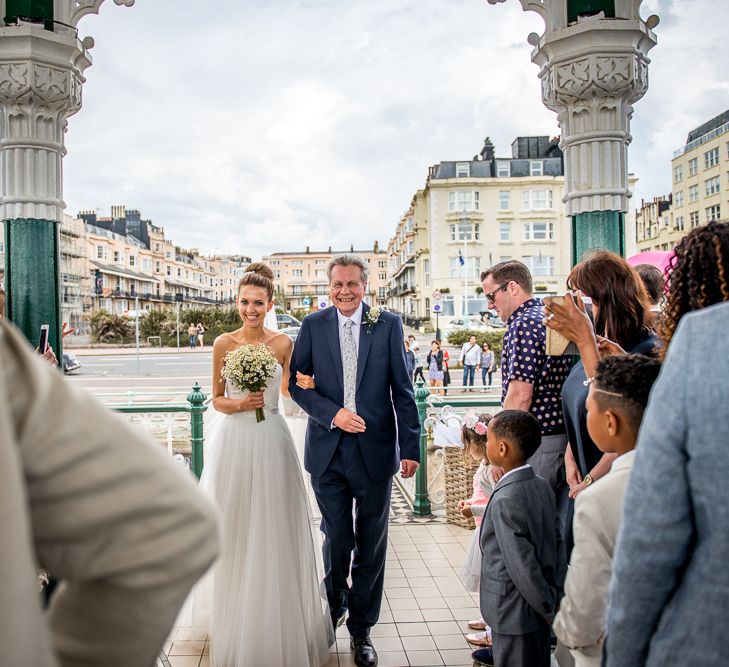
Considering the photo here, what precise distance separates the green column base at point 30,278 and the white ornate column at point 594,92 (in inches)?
119

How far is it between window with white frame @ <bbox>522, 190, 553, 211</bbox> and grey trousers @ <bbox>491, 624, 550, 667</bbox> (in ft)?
115

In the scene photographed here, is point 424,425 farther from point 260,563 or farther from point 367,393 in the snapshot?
point 260,563

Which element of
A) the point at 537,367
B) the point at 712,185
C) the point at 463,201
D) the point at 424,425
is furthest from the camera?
the point at 712,185

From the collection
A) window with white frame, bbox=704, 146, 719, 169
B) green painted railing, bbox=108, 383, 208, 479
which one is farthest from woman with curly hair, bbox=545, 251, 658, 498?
window with white frame, bbox=704, 146, 719, 169

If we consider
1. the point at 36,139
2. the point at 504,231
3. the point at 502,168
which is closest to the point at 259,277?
the point at 36,139

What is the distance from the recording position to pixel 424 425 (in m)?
5.47

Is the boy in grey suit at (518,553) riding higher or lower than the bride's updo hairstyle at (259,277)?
lower

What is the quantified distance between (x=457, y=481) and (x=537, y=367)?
7.69 ft

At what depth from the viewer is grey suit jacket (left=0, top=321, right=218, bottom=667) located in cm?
64

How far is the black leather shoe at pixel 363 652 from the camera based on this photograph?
120 inches

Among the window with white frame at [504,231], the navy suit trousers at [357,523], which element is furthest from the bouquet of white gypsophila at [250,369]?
the window with white frame at [504,231]

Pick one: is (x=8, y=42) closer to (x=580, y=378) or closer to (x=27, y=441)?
(x=580, y=378)

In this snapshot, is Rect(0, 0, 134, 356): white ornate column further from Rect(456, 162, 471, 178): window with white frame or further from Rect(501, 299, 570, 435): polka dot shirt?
Rect(456, 162, 471, 178): window with white frame

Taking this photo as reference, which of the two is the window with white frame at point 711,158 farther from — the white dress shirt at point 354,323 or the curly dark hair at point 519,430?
the curly dark hair at point 519,430
